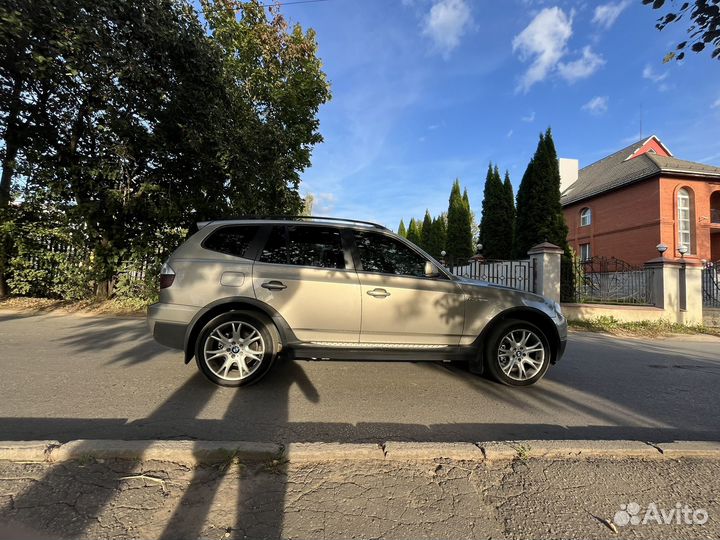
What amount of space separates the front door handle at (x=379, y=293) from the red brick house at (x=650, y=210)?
26.0 meters

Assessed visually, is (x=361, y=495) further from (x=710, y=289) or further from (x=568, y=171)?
(x=568, y=171)

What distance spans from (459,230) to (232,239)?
96.7ft

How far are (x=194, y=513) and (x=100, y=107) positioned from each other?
1000cm

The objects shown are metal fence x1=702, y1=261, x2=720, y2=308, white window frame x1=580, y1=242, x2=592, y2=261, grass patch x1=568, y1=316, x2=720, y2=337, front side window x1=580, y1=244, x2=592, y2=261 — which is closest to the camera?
grass patch x1=568, y1=316, x2=720, y2=337

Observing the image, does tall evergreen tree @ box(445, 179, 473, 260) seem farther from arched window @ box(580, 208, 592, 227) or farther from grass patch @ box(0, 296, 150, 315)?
grass patch @ box(0, 296, 150, 315)

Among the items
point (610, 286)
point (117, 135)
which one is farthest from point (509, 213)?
point (117, 135)

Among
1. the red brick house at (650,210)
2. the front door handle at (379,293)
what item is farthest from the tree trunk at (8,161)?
the red brick house at (650,210)

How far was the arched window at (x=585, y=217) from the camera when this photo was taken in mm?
30752

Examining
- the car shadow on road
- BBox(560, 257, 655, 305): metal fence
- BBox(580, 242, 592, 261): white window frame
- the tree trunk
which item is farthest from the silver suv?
BBox(580, 242, 592, 261): white window frame

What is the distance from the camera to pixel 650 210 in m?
25.3

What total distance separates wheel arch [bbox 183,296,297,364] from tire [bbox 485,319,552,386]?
90.7 inches

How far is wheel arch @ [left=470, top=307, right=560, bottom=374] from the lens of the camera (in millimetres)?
4535

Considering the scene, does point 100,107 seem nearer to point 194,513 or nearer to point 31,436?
point 31,436

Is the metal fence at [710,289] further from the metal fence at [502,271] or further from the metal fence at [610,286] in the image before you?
the metal fence at [502,271]
